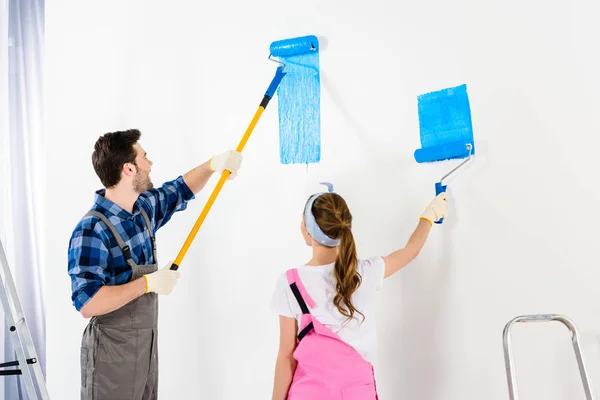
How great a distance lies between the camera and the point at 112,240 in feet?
6.27

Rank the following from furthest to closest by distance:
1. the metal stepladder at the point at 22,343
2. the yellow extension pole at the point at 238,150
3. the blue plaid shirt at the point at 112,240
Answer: the yellow extension pole at the point at 238,150 < the blue plaid shirt at the point at 112,240 < the metal stepladder at the point at 22,343

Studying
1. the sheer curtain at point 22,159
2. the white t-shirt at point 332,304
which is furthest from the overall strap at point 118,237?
the sheer curtain at point 22,159

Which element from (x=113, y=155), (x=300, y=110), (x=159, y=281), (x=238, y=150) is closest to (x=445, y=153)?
(x=300, y=110)

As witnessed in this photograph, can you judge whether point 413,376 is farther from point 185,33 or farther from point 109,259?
point 185,33

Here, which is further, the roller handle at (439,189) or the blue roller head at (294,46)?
the blue roller head at (294,46)

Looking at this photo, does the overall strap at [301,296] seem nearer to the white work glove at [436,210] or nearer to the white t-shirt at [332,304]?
the white t-shirt at [332,304]

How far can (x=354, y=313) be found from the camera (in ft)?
5.27

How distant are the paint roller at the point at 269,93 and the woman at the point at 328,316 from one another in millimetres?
457

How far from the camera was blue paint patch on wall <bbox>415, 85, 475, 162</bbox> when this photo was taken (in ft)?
5.85

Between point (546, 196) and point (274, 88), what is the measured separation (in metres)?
0.86

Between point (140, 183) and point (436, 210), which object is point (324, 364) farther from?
point (140, 183)

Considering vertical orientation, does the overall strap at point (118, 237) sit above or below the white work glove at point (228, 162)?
below

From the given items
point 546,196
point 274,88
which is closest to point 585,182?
point 546,196

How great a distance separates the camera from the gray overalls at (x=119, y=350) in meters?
1.93
